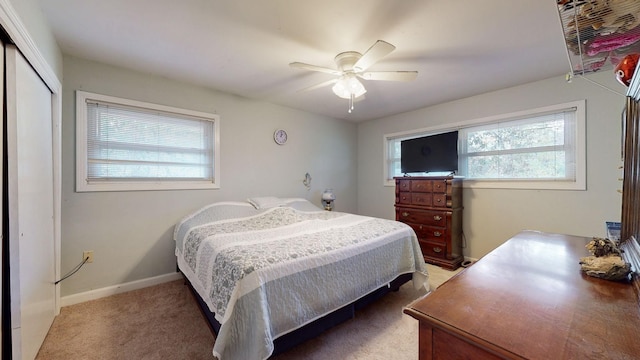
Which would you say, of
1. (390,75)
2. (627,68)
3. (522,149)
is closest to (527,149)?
(522,149)

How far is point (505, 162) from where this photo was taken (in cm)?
318

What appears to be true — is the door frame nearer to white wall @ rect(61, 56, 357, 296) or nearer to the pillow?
white wall @ rect(61, 56, 357, 296)

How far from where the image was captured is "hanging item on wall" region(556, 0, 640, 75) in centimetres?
85

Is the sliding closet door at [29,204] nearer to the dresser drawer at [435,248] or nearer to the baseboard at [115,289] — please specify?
the baseboard at [115,289]

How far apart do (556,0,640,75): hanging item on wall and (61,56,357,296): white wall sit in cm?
314

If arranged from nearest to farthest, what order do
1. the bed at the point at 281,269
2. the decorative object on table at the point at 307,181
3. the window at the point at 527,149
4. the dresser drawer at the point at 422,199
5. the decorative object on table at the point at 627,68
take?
the decorative object on table at the point at 627,68 < the bed at the point at 281,269 < the window at the point at 527,149 < the dresser drawer at the point at 422,199 < the decorative object on table at the point at 307,181

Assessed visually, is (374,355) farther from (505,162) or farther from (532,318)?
(505,162)

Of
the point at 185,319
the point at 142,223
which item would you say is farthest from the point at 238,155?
the point at 185,319

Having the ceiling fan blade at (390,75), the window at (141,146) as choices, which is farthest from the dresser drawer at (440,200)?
the window at (141,146)

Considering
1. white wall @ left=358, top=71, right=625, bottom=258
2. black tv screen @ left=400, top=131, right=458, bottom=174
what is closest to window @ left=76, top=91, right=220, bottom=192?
black tv screen @ left=400, top=131, right=458, bottom=174

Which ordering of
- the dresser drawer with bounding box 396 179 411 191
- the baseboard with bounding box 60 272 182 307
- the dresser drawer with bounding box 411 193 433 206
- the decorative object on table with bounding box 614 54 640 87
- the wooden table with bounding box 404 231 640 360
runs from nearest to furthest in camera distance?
the wooden table with bounding box 404 231 640 360 < the decorative object on table with bounding box 614 54 640 87 < the baseboard with bounding box 60 272 182 307 < the dresser drawer with bounding box 411 193 433 206 < the dresser drawer with bounding box 396 179 411 191

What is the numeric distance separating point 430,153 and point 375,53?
7.40 feet

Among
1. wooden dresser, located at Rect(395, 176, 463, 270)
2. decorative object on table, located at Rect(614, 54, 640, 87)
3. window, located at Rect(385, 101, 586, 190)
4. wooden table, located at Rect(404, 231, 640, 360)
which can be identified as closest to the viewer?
wooden table, located at Rect(404, 231, 640, 360)

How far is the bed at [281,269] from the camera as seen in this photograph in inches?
52.5
